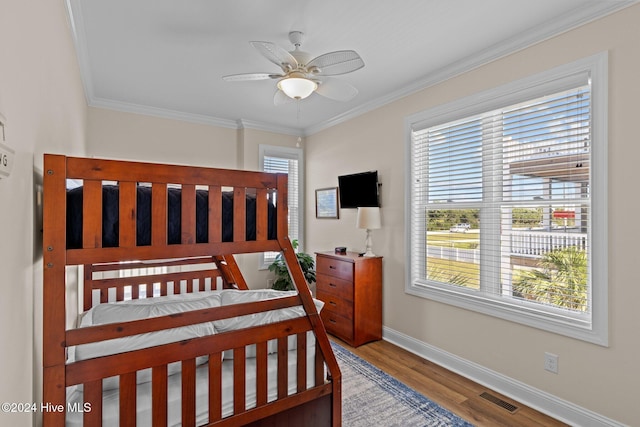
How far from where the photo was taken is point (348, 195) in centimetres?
406

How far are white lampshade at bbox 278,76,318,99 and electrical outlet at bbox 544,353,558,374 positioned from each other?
2537 millimetres

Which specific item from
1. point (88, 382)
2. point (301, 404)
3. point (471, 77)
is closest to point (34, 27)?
point (88, 382)

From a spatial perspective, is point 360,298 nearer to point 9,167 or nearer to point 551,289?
point 551,289

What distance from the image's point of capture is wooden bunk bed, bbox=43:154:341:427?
118 cm

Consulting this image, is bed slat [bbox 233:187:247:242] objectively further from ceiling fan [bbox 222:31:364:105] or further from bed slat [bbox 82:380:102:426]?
ceiling fan [bbox 222:31:364:105]

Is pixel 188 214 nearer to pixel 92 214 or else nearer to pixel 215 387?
pixel 92 214

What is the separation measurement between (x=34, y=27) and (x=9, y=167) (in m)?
0.70

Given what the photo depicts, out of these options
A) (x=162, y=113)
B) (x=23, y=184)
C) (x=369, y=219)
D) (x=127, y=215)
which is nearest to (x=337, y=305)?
(x=369, y=219)

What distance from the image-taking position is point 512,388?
2.46 metres

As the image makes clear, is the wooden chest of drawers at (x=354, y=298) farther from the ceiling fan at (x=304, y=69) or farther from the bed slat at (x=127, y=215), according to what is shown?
the bed slat at (x=127, y=215)

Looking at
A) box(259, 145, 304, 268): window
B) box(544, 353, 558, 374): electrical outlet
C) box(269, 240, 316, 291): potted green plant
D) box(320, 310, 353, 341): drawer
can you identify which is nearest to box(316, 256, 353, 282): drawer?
box(320, 310, 353, 341): drawer

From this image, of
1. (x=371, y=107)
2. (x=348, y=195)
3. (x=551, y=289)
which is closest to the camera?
(x=551, y=289)

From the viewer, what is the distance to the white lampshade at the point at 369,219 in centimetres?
353

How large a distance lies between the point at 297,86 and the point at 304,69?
12 cm
